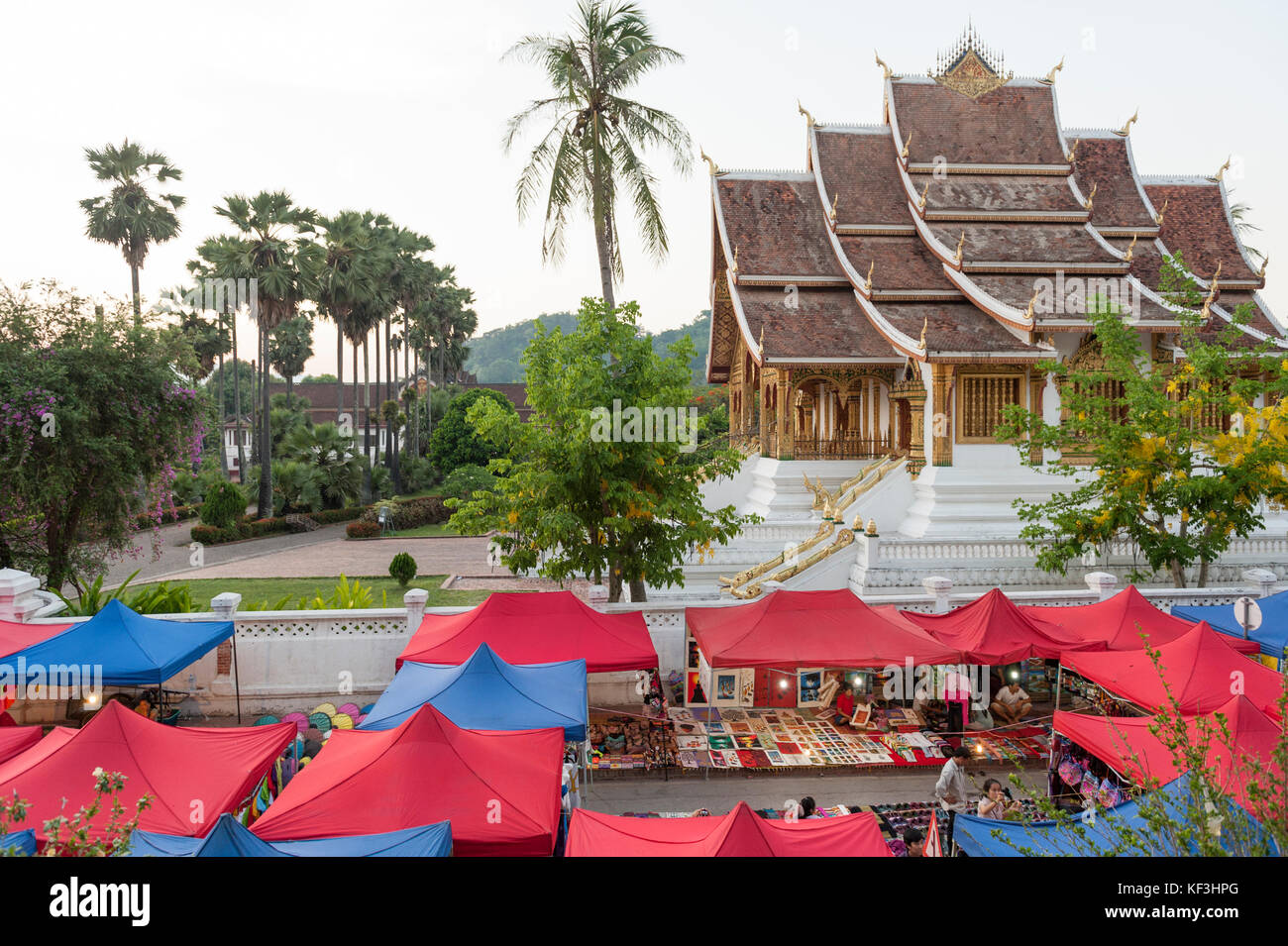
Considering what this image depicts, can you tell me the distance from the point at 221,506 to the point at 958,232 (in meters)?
29.4

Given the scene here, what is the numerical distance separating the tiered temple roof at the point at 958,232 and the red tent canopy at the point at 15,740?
16.0 metres

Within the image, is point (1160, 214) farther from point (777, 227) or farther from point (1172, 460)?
point (1172, 460)

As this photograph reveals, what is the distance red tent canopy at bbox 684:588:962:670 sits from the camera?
1067cm

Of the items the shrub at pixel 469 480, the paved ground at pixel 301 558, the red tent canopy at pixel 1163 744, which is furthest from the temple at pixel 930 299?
the shrub at pixel 469 480

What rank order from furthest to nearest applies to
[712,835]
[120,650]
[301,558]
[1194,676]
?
[301,558]
[120,650]
[1194,676]
[712,835]

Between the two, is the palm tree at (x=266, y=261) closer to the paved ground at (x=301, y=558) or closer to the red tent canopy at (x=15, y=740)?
the paved ground at (x=301, y=558)

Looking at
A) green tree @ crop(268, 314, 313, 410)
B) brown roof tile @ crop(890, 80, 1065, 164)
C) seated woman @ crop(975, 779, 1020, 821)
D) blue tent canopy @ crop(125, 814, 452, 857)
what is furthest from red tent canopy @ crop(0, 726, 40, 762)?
green tree @ crop(268, 314, 313, 410)

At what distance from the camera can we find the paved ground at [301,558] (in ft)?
83.1

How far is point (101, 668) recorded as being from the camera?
1001 centimetres

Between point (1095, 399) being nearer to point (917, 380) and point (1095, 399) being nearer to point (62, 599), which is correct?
point (917, 380)

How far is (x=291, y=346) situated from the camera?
58.4 m

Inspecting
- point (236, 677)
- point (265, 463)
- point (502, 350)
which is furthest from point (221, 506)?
point (502, 350)

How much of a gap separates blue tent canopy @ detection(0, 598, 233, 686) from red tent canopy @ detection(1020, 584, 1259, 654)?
1200 cm

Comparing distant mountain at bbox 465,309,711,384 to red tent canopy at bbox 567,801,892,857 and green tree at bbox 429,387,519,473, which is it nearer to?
green tree at bbox 429,387,519,473
